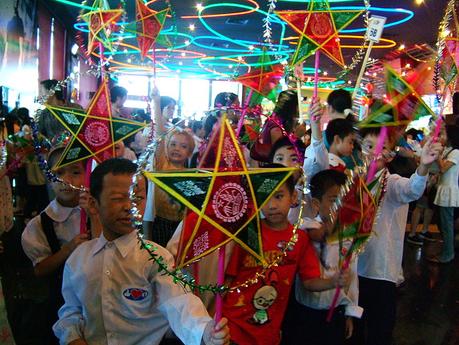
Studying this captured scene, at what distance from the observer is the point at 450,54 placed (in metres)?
2.63

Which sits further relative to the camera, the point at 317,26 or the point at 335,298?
the point at 317,26

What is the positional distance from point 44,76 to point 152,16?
6.09 m

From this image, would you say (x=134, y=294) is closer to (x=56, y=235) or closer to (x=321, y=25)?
(x=56, y=235)

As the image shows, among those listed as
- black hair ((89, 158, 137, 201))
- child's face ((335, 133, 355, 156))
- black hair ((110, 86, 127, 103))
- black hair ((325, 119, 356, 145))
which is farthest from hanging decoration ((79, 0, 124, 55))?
black hair ((89, 158, 137, 201))

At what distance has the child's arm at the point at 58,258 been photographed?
212 cm

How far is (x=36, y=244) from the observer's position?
226 cm

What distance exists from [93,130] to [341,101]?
75.8 inches

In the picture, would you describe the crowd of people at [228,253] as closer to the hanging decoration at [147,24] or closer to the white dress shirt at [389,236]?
the white dress shirt at [389,236]

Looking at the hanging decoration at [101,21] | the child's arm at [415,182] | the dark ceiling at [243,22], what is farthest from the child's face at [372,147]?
the dark ceiling at [243,22]

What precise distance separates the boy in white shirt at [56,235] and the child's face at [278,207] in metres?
0.88

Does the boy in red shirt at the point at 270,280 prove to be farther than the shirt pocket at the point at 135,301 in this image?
Yes

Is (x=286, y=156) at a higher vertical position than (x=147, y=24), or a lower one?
lower

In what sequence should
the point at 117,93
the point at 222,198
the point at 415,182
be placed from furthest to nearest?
1. the point at 117,93
2. the point at 415,182
3. the point at 222,198

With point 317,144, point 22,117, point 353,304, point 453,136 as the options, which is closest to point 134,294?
point 353,304
